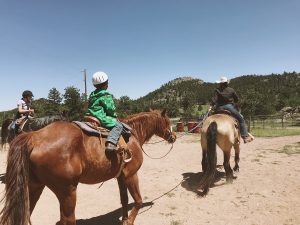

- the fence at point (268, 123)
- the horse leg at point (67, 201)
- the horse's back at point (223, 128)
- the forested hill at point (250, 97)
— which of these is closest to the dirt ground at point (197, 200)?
the horse's back at point (223, 128)

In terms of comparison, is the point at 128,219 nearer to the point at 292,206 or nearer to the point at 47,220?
the point at 47,220

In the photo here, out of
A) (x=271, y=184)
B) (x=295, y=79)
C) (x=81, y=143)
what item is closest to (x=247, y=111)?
(x=271, y=184)

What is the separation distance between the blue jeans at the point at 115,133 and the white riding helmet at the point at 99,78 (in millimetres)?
751

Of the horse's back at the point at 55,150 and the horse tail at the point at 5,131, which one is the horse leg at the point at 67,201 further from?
the horse tail at the point at 5,131

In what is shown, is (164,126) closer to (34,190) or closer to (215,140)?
(215,140)

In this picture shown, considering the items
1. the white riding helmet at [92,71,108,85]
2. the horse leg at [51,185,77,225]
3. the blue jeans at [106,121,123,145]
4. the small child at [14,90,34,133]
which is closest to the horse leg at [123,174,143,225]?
the blue jeans at [106,121,123,145]

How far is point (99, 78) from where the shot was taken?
16.0 ft

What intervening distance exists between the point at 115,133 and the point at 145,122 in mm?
1518

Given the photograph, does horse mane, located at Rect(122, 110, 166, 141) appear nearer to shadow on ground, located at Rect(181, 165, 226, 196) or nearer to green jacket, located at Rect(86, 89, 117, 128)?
green jacket, located at Rect(86, 89, 117, 128)

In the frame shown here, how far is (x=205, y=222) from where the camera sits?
17.6 feet

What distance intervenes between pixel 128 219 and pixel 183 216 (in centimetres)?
117

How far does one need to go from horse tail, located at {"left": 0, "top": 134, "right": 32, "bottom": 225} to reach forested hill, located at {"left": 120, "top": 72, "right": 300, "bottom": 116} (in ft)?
96.0

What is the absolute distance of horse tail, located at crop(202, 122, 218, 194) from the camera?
6.84 meters

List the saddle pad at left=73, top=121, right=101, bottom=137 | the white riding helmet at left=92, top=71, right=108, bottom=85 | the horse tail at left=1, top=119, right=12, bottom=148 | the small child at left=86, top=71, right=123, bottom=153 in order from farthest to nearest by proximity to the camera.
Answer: the horse tail at left=1, top=119, right=12, bottom=148 < the white riding helmet at left=92, top=71, right=108, bottom=85 < the small child at left=86, top=71, right=123, bottom=153 < the saddle pad at left=73, top=121, right=101, bottom=137
